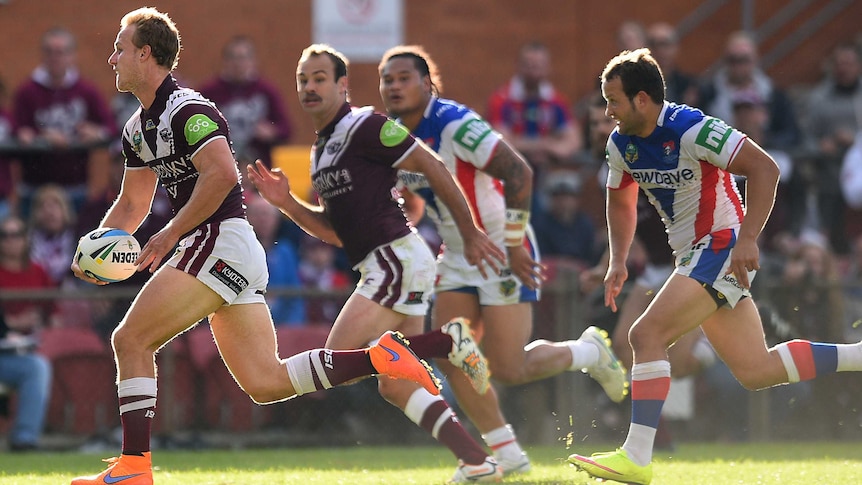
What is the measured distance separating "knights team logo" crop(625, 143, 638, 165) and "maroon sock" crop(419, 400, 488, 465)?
68.3 inches

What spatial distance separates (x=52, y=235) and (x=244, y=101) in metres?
2.12

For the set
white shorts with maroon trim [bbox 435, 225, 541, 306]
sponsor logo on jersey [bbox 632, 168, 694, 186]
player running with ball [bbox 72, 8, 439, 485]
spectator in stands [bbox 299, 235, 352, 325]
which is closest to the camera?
player running with ball [bbox 72, 8, 439, 485]

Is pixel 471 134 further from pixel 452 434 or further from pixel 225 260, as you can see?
pixel 225 260

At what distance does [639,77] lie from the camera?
6898 mm

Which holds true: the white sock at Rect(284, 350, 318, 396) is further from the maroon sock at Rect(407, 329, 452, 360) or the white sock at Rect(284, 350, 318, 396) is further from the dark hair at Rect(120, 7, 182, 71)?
the dark hair at Rect(120, 7, 182, 71)

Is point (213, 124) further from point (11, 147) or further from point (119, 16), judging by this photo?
point (119, 16)

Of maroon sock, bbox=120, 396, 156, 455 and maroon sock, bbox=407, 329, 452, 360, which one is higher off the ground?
maroon sock, bbox=407, 329, 452, 360

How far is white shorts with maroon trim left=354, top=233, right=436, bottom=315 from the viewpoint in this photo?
7543 mm

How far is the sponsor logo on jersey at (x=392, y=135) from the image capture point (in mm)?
7445

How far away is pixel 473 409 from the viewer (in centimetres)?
830

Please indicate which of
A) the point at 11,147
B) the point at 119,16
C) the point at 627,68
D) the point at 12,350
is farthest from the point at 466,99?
the point at 627,68

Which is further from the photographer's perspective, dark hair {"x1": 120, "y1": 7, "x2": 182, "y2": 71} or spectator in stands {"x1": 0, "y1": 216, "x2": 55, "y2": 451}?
spectator in stands {"x1": 0, "y1": 216, "x2": 55, "y2": 451}

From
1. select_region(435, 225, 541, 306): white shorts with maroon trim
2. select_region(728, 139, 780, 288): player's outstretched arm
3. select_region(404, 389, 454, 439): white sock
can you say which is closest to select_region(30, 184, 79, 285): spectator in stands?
select_region(435, 225, 541, 306): white shorts with maroon trim

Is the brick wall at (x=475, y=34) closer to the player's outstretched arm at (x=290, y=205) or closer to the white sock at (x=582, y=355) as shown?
the white sock at (x=582, y=355)
